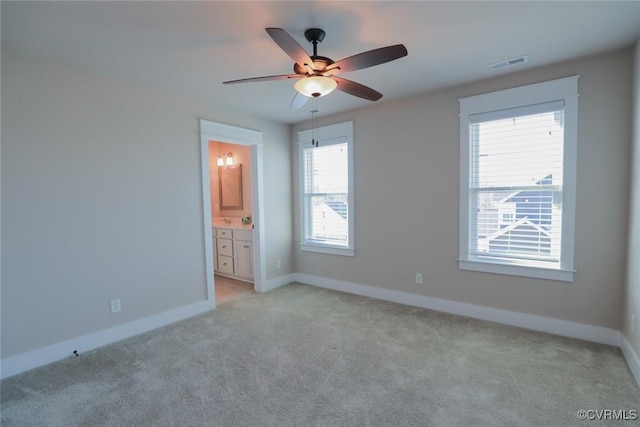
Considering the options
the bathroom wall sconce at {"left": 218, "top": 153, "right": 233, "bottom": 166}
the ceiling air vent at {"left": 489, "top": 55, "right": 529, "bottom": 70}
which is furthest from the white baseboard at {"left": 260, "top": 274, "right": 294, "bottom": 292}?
the ceiling air vent at {"left": 489, "top": 55, "right": 529, "bottom": 70}

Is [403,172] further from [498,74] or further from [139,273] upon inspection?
[139,273]

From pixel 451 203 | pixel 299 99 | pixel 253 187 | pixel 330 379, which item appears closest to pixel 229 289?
pixel 253 187

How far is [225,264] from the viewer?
17.6ft

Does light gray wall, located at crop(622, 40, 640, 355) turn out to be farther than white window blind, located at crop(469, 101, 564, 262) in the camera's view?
No

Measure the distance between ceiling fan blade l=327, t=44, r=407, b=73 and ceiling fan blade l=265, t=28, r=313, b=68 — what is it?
0.20 m

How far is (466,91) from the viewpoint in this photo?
134 inches

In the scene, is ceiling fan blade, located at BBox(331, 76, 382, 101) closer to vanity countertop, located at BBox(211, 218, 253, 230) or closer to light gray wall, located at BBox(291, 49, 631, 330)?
Result: light gray wall, located at BBox(291, 49, 631, 330)

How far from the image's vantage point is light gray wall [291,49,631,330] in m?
2.71

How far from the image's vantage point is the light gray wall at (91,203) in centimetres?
253

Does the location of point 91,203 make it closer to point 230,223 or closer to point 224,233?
point 224,233

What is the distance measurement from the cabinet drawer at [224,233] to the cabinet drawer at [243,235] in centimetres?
11

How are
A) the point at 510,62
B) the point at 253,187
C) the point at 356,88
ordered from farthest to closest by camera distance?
the point at 253,187, the point at 510,62, the point at 356,88

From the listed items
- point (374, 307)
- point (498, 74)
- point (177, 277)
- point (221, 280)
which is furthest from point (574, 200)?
point (221, 280)

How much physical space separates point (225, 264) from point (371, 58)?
14.2 feet
